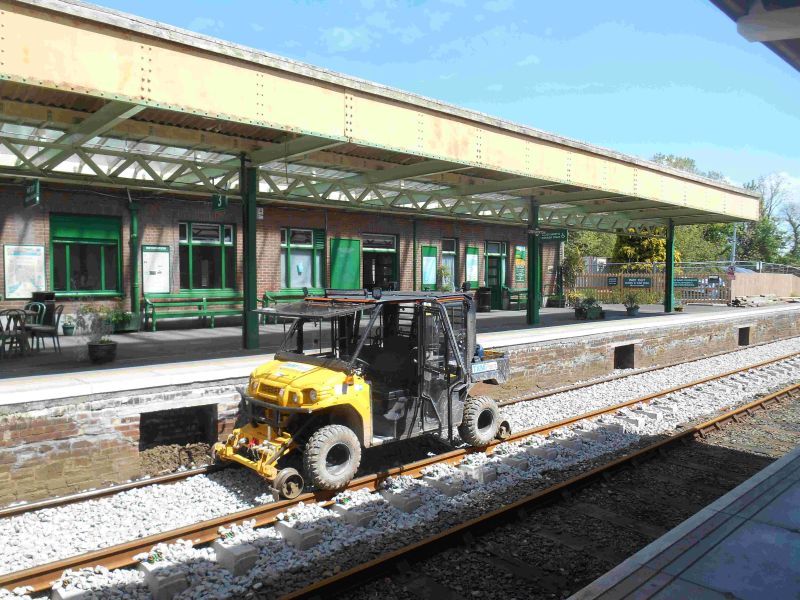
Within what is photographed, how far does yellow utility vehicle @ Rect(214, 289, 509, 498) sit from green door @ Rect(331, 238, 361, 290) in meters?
12.3

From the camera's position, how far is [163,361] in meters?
10.2

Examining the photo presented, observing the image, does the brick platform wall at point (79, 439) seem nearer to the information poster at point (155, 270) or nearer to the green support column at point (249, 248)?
the green support column at point (249, 248)

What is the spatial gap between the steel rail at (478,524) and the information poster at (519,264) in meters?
17.3

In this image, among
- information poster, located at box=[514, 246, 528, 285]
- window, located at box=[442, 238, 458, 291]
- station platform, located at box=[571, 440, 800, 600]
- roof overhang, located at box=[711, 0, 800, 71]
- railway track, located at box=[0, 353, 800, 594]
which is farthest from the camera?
information poster, located at box=[514, 246, 528, 285]

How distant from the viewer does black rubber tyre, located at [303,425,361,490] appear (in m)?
6.44

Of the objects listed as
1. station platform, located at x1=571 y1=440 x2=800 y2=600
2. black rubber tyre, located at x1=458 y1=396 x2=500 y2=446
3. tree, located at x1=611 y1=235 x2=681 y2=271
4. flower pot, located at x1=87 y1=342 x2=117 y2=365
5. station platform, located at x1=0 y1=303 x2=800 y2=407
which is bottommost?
station platform, located at x1=571 y1=440 x2=800 y2=600

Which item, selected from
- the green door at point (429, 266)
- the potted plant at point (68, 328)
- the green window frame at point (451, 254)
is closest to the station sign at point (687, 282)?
the green window frame at point (451, 254)

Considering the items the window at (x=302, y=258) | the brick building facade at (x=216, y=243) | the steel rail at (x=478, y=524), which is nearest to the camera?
the steel rail at (x=478, y=524)

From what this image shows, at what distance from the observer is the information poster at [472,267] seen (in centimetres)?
2495

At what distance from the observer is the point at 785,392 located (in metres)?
12.9

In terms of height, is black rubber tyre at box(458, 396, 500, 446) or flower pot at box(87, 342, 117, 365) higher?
flower pot at box(87, 342, 117, 365)

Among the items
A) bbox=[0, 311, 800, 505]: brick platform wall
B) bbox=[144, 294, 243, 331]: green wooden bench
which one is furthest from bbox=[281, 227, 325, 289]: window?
bbox=[0, 311, 800, 505]: brick platform wall

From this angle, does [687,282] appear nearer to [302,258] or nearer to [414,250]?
[414,250]

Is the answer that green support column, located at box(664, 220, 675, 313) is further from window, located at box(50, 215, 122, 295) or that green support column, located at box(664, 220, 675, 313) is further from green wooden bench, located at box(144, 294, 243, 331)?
window, located at box(50, 215, 122, 295)
